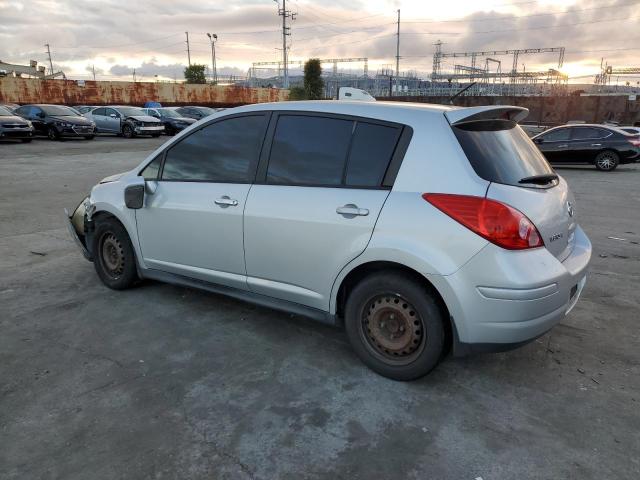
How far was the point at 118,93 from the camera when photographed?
37969 mm

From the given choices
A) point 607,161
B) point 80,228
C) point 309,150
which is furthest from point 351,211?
point 607,161

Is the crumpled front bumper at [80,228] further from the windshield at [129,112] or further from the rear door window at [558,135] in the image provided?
the windshield at [129,112]

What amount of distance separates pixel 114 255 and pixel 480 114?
3.46m

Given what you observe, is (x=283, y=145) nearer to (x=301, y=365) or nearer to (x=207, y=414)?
(x=301, y=365)

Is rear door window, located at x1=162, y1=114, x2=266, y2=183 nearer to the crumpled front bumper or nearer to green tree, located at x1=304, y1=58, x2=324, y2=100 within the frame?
the crumpled front bumper

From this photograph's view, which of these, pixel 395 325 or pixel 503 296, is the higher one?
pixel 503 296

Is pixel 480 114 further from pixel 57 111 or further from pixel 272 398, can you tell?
pixel 57 111

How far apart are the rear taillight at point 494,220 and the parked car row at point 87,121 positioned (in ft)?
55.9

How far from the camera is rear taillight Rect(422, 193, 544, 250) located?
107 inches

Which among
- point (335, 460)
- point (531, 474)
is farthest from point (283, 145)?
point (531, 474)

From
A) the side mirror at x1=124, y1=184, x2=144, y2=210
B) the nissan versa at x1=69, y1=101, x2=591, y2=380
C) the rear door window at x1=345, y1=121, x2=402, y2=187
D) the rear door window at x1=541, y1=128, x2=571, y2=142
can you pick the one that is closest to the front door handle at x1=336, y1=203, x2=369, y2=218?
the nissan versa at x1=69, y1=101, x2=591, y2=380

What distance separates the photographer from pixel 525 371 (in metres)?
3.28

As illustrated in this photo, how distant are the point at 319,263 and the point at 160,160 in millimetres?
1856

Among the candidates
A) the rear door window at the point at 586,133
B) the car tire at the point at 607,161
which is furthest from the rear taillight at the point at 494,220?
the car tire at the point at 607,161
